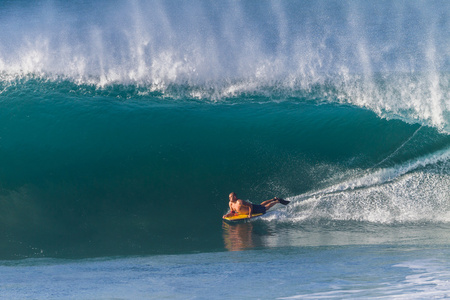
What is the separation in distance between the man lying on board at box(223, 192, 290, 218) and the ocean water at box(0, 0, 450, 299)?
0.31 meters

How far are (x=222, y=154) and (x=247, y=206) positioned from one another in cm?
178

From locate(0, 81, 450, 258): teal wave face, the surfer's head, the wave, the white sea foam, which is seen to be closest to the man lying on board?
the surfer's head

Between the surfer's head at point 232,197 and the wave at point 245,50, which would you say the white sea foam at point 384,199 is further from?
the wave at point 245,50

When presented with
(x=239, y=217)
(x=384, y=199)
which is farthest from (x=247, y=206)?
(x=384, y=199)

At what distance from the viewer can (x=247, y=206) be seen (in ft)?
29.3

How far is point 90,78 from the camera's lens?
11.9 m

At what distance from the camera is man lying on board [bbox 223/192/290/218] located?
29.2 feet

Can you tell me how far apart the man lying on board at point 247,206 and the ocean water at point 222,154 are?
31 cm

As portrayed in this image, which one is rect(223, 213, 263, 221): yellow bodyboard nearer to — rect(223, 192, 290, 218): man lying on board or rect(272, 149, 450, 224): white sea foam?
rect(223, 192, 290, 218): man lying on board

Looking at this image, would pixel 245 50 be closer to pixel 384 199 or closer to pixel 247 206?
pixel 247 206

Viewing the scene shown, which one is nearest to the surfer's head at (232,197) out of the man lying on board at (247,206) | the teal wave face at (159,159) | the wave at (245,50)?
the man lying on board at (247,206)

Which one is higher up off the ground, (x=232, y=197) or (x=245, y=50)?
(x=245, y=50)

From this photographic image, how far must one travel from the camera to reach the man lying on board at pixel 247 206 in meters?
8.91

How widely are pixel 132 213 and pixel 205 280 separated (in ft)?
11.3
